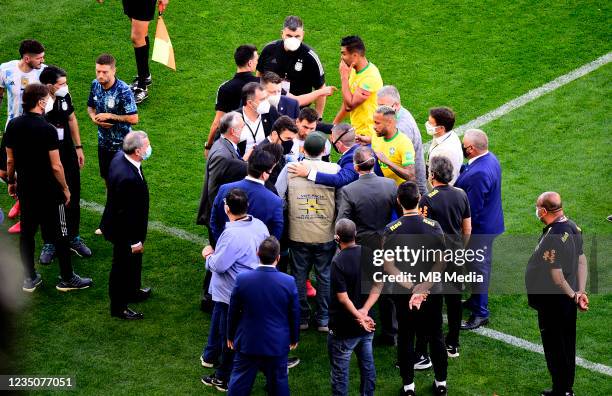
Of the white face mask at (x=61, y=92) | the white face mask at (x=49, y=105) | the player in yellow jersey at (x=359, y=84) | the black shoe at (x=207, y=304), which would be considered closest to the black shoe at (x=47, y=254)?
the white face mask at (x=49, y=105)

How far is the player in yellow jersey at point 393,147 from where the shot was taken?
7.58 meters

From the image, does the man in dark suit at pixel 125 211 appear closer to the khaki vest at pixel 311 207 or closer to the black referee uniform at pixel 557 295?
the khaki vest at pixel 311 207

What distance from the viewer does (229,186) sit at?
6.79 meters

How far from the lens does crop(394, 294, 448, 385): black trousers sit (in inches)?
259

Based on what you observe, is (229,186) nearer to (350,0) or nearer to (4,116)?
(4,116)

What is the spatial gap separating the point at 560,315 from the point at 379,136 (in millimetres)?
2309

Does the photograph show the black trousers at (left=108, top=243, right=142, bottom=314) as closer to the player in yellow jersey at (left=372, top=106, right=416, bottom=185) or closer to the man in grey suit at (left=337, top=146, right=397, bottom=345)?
the man in grey suit at (left=337, top=146, right=397, bottom=345)

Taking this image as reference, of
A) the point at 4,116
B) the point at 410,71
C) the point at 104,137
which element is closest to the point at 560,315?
the point at 104,137

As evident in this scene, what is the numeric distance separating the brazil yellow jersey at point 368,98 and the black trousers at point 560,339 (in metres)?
3.03

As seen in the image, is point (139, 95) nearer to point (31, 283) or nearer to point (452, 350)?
point (31, 283)

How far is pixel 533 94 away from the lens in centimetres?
1191

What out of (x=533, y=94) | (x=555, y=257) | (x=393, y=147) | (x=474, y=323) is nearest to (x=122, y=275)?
(x=393, y=147)

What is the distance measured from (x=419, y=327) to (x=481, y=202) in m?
1.45

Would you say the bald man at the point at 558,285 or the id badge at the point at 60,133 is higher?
the id badge at the point at 60,133
